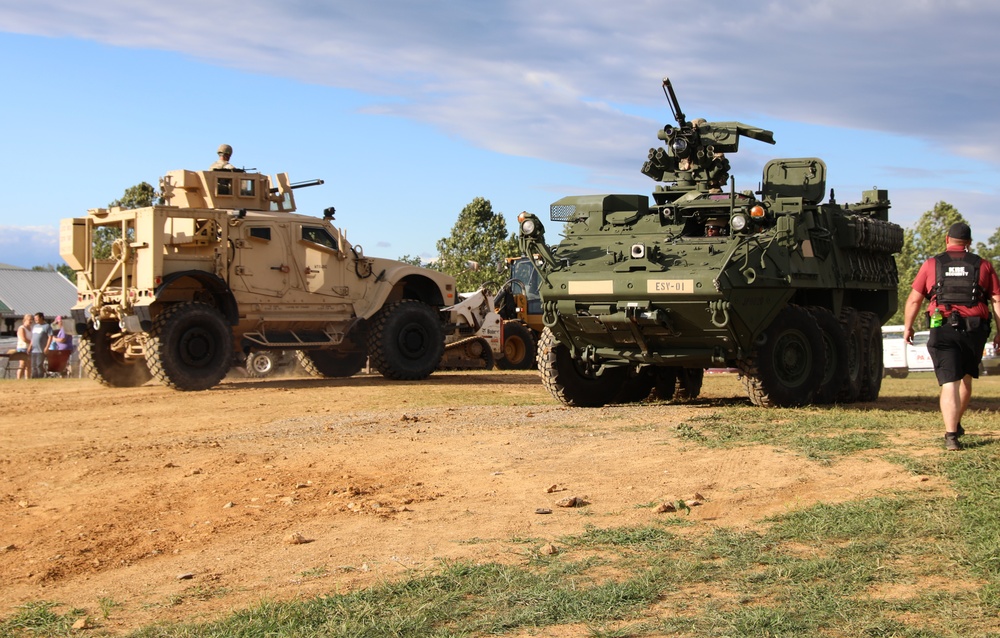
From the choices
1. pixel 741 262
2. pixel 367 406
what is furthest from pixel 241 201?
pixel 741 262

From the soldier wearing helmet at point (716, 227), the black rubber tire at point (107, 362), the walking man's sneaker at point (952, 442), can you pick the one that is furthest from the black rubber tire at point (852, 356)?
the black rubber tire at point (107, 362)

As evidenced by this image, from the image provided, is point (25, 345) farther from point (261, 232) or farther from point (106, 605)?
point (106, 605)

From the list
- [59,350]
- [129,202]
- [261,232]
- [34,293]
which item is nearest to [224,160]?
[261,232]

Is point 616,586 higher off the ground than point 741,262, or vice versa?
point 741,262

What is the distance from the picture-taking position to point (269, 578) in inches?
225

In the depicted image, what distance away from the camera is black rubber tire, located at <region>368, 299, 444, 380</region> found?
63.9ft

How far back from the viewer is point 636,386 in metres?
13.9

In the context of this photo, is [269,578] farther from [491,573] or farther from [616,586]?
[616,586]

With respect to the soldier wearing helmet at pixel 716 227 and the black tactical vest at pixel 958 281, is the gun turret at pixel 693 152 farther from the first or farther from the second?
the black tactical vest at pixel 958 281

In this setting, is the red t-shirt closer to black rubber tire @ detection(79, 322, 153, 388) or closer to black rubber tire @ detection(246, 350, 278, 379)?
black rubber tire @ detection(79, 322, 153, 388)

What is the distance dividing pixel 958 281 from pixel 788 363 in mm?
3607

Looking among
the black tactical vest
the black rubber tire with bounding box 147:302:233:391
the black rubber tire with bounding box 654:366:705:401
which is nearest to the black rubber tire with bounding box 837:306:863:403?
the black rubber tire with bounding box 654:366:705:401

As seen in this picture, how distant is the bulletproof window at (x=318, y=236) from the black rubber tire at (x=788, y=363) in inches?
346

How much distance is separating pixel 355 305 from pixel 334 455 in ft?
32.9
